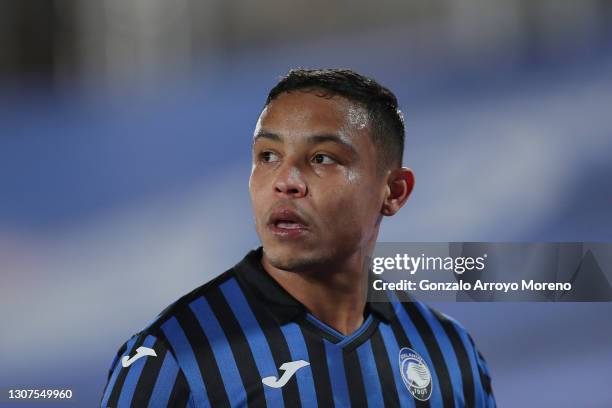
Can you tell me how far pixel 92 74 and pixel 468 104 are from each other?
115 cm

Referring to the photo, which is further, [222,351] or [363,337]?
[363,337]

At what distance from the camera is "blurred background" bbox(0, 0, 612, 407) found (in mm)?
2373

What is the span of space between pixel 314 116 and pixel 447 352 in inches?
29.1

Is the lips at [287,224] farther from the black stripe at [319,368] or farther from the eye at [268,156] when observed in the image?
the black stripe at [319,368]

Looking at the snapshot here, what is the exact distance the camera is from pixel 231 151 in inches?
93.9

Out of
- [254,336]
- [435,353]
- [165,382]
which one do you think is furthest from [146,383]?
[435,353]

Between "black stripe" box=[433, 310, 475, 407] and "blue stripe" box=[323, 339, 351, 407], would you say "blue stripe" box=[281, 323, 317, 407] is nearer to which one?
"blue stripe" box=[323, 339, 351, 407]

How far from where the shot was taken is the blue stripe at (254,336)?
1868 mm

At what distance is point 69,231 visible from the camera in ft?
7.82

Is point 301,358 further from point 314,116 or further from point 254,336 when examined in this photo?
point 314,116

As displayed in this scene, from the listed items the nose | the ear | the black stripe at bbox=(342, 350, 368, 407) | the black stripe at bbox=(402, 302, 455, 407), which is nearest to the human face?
the nose

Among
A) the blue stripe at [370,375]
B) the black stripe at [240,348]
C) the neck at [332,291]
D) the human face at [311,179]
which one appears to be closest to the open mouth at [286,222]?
the human face at [311,179]

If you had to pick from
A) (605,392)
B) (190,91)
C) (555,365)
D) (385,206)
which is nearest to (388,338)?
(385,206)

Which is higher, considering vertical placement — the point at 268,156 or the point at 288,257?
the point at 268,156
